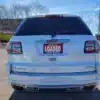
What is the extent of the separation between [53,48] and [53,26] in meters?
0.76

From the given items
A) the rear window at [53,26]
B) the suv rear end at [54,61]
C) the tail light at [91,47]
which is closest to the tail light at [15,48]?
the suv rear end at [54,61]

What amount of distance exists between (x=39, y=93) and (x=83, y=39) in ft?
4.07

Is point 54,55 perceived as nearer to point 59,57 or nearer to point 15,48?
point 59,57

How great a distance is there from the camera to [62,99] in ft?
20.9

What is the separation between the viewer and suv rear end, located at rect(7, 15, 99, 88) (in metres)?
6.32

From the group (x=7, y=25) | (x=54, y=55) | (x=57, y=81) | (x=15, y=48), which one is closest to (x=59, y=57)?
(x=54, y=55)

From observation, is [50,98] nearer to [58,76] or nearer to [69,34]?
[58,76]

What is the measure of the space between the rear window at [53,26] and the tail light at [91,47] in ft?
1.07

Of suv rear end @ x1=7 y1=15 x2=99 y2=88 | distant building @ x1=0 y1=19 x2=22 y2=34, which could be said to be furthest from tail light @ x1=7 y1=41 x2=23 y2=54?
distant building @ x1=0 y1=19 x2=22 y2=34

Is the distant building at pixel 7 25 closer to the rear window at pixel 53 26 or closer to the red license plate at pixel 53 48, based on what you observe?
the rear window at pixel 53 26

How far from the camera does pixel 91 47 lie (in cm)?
645

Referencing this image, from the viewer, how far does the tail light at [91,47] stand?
641 centimetres

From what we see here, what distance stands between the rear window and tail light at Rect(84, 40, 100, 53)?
33 centimetres

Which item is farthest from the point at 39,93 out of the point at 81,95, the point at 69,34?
the point at 69,34
